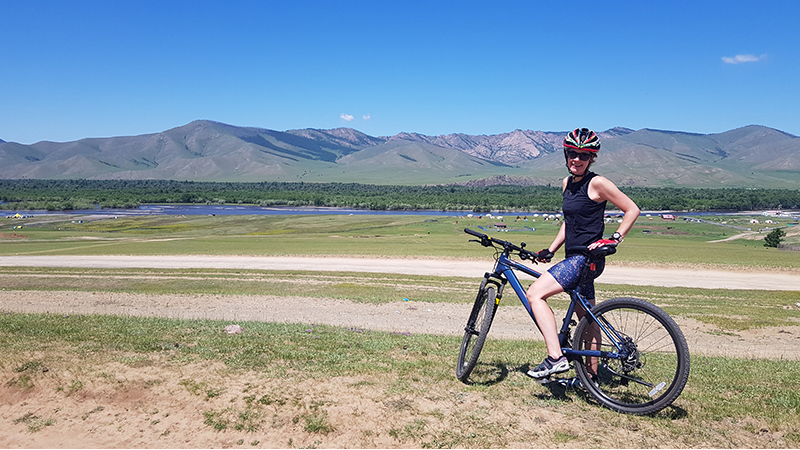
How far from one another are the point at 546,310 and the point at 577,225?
1147mm

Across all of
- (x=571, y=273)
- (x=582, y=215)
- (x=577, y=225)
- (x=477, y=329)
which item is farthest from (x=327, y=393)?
(x=582, y=215)

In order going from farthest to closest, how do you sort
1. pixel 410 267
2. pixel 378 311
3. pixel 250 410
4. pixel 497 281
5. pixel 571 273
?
pixel 410 267
pixel 378 311
pixel 497 281
pixel 571 273
pixel 250 410

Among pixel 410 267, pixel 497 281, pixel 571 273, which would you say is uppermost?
pixel 571 273

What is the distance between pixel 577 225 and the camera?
255 inches

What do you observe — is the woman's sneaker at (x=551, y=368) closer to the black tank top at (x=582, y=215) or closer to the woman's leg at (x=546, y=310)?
the woman's leg at (x=546, y=310)

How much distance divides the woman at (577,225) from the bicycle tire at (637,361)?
0.32m

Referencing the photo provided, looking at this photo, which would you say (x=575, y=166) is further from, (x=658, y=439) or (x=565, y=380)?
(x=658, y=439)

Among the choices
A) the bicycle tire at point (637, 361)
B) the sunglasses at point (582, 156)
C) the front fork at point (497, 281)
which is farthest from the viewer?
the front fork at point (497, 281)

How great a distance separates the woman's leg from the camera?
20.7ft

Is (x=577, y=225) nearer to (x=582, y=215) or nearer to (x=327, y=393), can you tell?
(x=582, y=215)

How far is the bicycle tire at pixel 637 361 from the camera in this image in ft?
18.6

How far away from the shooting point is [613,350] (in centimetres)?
628

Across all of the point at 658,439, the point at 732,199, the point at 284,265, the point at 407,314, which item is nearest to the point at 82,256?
the point at 284,265

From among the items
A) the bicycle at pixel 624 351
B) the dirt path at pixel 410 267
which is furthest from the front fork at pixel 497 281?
the dirt path at pixel 410 267
